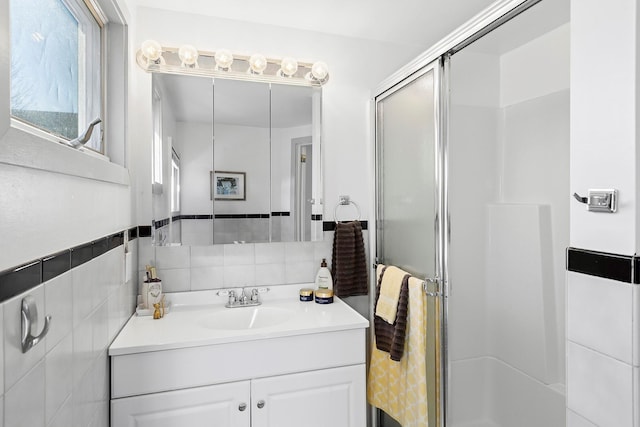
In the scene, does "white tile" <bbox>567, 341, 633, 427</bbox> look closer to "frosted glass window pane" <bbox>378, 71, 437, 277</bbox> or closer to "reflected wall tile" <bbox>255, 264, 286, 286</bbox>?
"frosted glass window pane" <bbox>378, 71, 437, 277</bbox>

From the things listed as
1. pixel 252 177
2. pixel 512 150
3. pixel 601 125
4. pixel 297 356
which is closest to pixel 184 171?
pixel 252 177

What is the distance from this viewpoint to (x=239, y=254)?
200cm

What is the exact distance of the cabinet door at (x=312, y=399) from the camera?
1.53 m

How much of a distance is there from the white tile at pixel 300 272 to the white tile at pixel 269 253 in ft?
0.21

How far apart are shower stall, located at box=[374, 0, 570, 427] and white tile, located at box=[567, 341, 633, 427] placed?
1.91 feet

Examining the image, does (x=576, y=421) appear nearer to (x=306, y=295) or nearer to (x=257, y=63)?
(x=306, y=295)

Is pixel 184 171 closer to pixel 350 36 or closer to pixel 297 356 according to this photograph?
pixel 297 356

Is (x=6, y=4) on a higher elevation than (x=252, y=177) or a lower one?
higher

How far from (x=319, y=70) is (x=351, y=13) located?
32 centimetres

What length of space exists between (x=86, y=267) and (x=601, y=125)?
4.67 feet

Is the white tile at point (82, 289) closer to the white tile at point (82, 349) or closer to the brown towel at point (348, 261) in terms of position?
the white tile at point (82, 349)

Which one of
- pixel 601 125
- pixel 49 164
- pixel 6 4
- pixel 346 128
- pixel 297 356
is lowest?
pixel 297 356

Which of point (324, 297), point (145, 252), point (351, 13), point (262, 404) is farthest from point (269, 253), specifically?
point (351, 13)

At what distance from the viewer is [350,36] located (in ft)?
7.02
